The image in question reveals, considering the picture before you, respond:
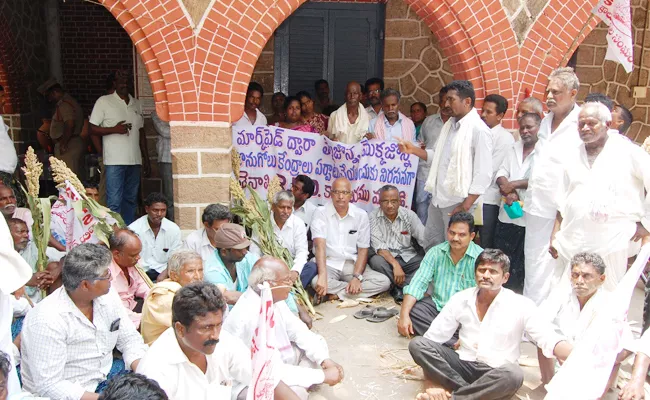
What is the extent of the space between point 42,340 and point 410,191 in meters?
4.58

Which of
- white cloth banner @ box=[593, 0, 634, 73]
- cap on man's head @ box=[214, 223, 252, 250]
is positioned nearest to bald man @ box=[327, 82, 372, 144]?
white cloth banner @ box=[593, 0, 634, 73]

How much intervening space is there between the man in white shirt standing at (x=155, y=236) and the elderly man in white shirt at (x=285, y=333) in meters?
1.96

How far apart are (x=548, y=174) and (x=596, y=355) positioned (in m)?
1.75

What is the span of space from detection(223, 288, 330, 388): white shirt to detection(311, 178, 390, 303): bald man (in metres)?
2.03

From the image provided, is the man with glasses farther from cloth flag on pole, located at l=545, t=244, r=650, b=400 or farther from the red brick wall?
the red brick wall

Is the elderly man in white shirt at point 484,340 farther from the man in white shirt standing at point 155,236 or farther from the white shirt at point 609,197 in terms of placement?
the man in white shirt standing at point 155,236

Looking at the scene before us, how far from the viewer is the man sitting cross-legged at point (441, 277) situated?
5418 millimetres

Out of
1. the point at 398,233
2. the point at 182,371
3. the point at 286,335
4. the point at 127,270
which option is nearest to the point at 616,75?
the point at 398,233

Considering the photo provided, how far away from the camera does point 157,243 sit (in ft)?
19.9

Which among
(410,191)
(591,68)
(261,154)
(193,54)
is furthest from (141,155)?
(591,68)

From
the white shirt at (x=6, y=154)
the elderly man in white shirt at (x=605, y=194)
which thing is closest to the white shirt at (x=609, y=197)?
the elderly man in white shirt at (x=605, y=194)

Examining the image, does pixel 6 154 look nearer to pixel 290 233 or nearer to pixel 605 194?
pixel 290 233

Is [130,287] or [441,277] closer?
[130,287]

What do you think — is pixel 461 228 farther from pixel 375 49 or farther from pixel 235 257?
pixel 375 49
